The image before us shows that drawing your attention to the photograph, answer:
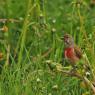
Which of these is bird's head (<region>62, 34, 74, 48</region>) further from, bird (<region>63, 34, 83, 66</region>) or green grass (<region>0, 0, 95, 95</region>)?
green grass (<region>0, 0, 95, 95</region>)

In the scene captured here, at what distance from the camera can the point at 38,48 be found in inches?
217

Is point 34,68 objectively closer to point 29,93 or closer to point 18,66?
point 18,66

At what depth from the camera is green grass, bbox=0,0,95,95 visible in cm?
462

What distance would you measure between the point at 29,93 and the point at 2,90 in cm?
25

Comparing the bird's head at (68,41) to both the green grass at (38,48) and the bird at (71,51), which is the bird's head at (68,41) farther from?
the green grass at (38,48)

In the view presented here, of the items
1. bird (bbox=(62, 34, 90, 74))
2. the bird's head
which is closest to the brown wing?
bird (bbox=(62, 34, 90, 74))

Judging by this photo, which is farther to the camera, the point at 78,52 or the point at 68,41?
the point at 68,41

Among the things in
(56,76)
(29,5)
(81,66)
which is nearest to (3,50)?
(29,5)

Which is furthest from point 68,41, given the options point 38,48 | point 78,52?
point 38,48

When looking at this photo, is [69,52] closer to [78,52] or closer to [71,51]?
[71,51]

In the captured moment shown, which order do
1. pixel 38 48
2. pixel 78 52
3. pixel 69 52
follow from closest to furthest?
pixel 78 52 < pixel 69 52 < pixel 38 48

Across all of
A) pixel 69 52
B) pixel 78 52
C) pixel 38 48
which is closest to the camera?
pixel 78 52

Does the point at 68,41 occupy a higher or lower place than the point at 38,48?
higher

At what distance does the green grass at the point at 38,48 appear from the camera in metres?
4.62
